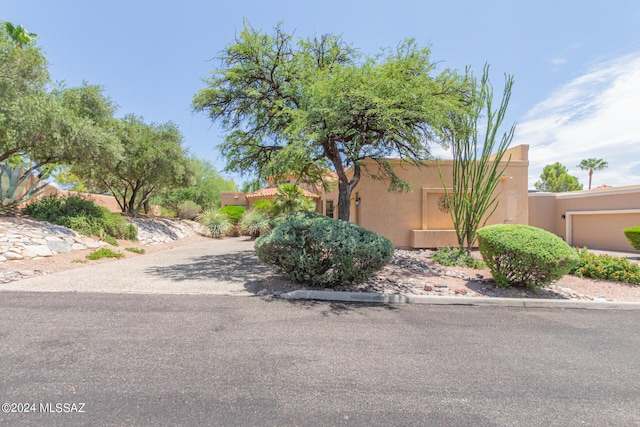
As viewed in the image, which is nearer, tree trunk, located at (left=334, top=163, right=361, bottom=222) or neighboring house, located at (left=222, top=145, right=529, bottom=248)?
tree trunk, located at (left=334, top=163, right=361, bottom=222)

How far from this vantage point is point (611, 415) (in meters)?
2.49

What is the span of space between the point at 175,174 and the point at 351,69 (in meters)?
13.3

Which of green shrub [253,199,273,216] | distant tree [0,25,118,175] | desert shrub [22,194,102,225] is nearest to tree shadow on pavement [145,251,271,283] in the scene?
desert shrub [22,194,102,225]

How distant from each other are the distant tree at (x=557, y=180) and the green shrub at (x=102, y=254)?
191 feet

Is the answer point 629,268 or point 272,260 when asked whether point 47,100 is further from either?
point 629,268

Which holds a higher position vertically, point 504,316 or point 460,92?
point 460,92

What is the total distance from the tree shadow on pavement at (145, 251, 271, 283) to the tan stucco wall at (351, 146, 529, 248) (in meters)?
5.16

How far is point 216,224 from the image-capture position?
2020 centimetres

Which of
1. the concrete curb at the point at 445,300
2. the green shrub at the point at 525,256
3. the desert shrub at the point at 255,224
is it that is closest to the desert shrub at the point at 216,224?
the desert shrub at the point at 255,224

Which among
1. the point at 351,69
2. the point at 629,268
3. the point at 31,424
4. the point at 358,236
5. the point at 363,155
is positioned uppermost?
the point at 351,69

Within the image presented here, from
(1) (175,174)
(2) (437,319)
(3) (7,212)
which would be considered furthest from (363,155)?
(3) (7,212)

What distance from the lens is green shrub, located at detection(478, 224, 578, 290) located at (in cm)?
574

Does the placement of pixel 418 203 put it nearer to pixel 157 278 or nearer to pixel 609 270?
pixel 609 270

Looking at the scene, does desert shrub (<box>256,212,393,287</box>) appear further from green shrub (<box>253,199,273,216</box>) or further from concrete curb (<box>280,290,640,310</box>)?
green shrub (<box>253,199,273,216</box>)
